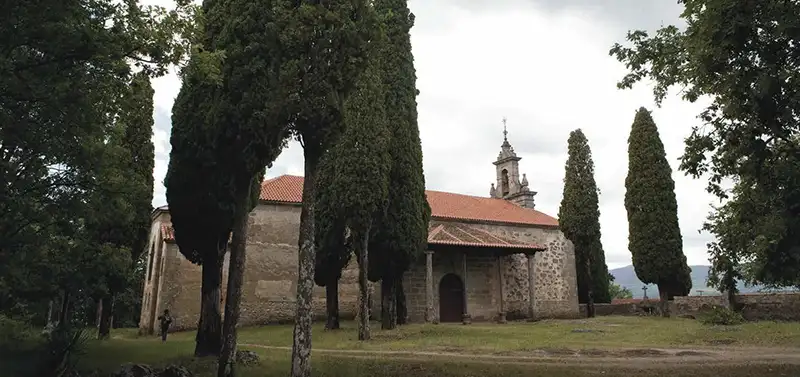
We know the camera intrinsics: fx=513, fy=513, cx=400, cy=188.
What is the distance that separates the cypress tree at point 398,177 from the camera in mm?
17625

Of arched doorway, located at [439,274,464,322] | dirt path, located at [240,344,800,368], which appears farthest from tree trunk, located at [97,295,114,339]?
arched doorway, located at [439,274,464,322]

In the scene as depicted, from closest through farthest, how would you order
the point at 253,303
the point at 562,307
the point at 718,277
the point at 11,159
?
the point at 11,159 → the point at 718,277 → the point at 253,303 → the point at 562,307

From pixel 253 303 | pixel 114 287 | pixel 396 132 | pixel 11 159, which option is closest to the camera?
pixel 11 159

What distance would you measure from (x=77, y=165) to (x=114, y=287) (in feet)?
30.8

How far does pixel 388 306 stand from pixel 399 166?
191 inches

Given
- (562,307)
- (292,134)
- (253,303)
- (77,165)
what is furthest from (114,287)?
(562,307)

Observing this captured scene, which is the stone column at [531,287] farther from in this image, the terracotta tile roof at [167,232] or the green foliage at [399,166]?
the terracotta tile roof at [167,232]

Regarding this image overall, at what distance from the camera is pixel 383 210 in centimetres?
1694

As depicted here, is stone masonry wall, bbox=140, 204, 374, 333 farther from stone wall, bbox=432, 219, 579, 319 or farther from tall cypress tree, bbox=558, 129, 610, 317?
tall cypress tree, bbox=558, 129, 610, 317

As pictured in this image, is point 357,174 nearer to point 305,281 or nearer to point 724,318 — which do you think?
point 305,281

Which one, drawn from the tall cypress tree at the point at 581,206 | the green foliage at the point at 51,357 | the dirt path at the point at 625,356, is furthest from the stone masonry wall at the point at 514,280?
the green foliage at the point at 51,357

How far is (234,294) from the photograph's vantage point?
359 inches

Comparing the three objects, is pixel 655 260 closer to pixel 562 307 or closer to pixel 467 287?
pixel 562 307

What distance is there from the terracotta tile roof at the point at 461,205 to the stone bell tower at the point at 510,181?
191cm
